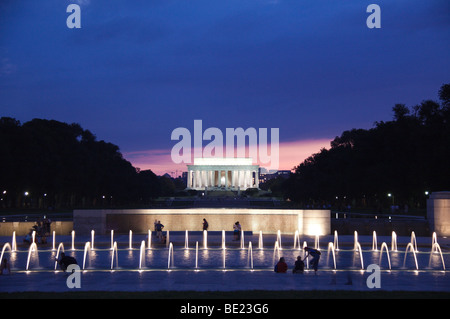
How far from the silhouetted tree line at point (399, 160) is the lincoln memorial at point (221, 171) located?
94086mm

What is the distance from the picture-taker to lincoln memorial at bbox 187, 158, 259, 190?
181 metres

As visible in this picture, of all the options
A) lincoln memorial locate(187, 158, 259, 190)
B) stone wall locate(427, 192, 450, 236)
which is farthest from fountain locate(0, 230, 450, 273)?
lincoln memorial locate(187, 158, 259, 190)

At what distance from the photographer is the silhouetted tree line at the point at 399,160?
49.0 meters

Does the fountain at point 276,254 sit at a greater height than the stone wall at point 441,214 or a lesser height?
lesser

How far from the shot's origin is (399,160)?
59.0m

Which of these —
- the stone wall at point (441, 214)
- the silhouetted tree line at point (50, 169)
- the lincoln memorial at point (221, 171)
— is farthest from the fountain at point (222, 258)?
the lincoln memorial at point (221, 171)

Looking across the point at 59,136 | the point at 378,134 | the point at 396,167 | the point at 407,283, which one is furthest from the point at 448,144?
the point at 59,136

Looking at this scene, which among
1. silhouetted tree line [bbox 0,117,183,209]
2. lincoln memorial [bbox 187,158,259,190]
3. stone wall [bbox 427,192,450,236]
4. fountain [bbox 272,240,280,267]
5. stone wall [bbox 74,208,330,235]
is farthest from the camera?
lincoln memorial [bbox 187,158,259,190]

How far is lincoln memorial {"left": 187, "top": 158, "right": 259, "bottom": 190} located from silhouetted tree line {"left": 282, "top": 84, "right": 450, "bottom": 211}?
309 feet

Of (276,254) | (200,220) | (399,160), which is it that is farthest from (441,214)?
(399,160)

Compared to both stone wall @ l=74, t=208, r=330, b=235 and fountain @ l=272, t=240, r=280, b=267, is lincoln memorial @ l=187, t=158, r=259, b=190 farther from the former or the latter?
fountain @ l=272, t=240, r=280, b=267

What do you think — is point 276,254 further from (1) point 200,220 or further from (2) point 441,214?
(2) point 441,214

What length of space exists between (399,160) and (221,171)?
421 ft

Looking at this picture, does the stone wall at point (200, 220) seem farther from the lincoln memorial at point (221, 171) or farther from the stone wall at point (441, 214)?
the lincoln memorial at point (221, 171)
